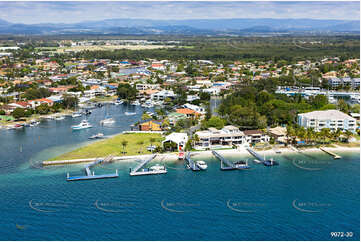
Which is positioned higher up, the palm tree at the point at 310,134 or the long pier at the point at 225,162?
the palm tree at the point at 310,134

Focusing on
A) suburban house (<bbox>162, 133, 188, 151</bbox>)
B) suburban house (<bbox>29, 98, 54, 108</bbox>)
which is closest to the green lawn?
suburban house (<bbox>162, 133, 188, 151</bbox>)

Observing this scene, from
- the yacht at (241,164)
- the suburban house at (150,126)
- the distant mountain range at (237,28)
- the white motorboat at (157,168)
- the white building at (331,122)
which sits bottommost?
the white motorboat at (157,168)

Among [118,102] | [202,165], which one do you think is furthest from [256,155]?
[118,102]

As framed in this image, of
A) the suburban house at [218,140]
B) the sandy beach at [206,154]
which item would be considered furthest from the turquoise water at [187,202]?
the suburban house at [218,140]

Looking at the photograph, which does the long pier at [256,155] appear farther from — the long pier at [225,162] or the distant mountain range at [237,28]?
the distant mountain range at [237,28]

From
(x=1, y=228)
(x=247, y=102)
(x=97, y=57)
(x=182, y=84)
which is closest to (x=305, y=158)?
(x=247, y=102)
